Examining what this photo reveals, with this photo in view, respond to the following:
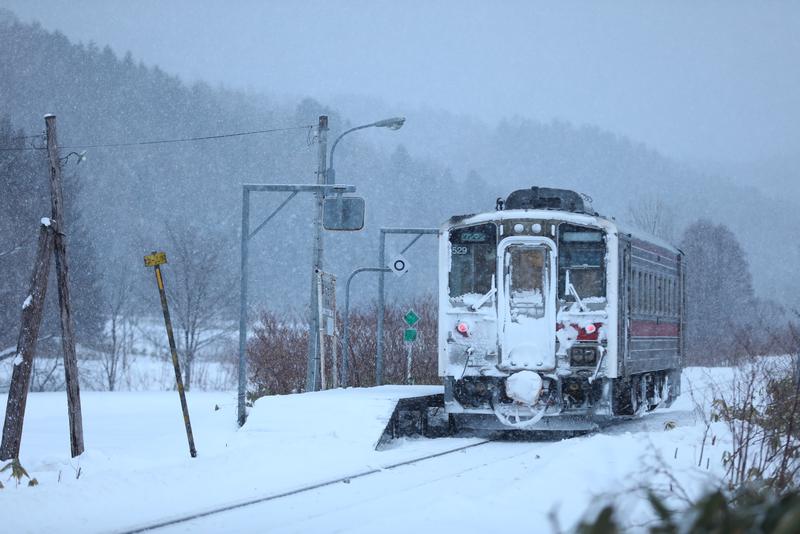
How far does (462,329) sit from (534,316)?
3.37ft

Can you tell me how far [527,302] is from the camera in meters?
15.6

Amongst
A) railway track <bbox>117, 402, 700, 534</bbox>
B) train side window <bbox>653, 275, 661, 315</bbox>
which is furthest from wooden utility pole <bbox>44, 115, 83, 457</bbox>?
train side window <bbox>653, 275, 661, 315</bbox>

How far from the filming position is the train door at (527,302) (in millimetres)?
15461

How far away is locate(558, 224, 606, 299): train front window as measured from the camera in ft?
51.1

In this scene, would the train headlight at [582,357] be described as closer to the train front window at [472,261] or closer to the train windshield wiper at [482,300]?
the train windshield wiper at [482,300]

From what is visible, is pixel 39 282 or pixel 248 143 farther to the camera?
pixel 248 143

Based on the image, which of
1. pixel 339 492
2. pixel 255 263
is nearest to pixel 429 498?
pixel 339 492

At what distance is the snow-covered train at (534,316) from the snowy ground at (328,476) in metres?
0.69

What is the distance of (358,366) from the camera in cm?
2766

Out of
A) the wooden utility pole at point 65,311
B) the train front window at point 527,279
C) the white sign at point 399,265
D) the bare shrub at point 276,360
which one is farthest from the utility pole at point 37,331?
the bare shrub at point 276,360

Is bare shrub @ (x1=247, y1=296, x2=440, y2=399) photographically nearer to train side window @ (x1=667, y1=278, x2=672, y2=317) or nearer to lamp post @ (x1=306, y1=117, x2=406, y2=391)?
lamp post @ (x1=306, y1=117, x2=406, y2=391)

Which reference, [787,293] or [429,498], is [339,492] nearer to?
[429,498]

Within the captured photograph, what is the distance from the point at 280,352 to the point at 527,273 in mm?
11452

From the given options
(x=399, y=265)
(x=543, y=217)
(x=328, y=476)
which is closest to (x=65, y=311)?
(x=328, y=476)
